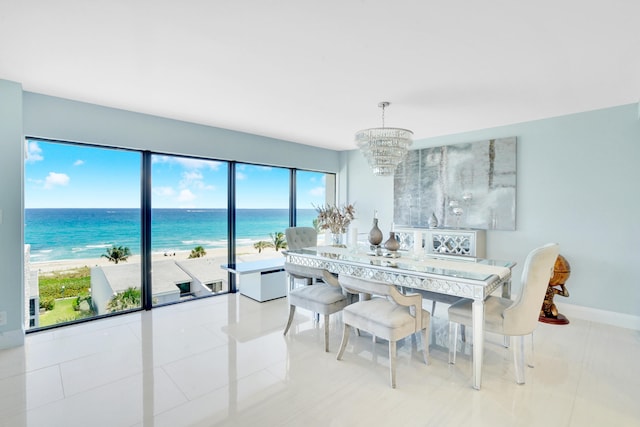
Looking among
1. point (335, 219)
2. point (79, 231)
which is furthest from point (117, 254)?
point (335, 219)

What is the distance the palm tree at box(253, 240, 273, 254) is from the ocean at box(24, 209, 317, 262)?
0.36m

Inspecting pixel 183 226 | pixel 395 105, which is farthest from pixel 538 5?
pixel 183 226

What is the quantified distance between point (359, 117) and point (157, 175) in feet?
9.18

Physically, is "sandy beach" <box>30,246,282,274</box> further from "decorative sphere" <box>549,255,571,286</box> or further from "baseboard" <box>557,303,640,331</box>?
"baseboard" <box>557,303,640,331</box>

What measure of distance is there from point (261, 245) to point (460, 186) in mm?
3444

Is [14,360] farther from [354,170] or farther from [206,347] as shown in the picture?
[354,170]

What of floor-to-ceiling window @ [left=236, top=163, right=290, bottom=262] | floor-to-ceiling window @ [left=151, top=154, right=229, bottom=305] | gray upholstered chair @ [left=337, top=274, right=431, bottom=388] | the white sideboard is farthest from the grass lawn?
the white sideboard

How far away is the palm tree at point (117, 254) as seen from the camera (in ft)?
12.8

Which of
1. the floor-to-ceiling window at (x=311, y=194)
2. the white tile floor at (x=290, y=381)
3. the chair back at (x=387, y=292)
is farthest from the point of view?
the floor-to-ceiling window at (x=311, y=194)

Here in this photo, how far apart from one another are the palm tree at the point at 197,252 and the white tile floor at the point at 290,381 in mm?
1562

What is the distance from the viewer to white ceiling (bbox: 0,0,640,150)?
1.81 meters

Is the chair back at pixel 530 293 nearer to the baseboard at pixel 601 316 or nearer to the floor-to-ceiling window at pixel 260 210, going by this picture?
the baseboard at pixel 601 316

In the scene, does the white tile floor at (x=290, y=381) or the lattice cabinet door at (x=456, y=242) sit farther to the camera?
the lattice cabinet door at (x=456, y=242)

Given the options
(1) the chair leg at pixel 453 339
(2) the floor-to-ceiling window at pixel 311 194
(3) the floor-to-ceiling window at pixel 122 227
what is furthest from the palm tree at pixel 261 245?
(1) the chair leg at pixel 453 339
